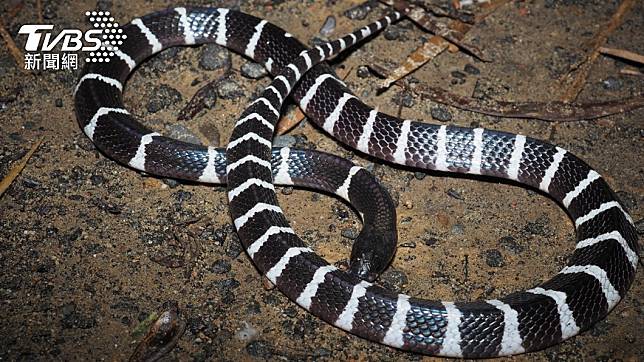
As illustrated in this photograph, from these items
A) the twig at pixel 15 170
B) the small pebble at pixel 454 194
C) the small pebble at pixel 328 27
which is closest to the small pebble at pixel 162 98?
the twig at pixel 15 170

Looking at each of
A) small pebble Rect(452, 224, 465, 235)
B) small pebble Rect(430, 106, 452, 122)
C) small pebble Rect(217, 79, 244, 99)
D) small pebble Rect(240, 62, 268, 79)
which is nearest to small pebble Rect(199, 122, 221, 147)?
small pebble Rect(217, 79, 244, 99)

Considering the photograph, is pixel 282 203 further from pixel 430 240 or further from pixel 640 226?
pixel 640 226

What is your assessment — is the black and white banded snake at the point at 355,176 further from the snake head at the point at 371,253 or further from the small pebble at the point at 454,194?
the small pebble at the point at 454,194

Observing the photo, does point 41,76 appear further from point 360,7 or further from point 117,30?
point 360,7

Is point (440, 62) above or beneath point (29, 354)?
above

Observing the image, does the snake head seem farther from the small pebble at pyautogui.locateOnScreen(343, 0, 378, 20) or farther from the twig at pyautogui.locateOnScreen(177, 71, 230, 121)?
the small pebble at pyautogui.locateOnScreen(343, 0, 378, 20)

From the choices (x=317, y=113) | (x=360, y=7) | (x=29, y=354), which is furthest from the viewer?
(x=360, y=7)

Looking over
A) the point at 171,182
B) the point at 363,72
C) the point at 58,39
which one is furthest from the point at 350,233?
the point at 58,39

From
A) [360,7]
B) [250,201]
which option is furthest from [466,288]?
[360,7]
